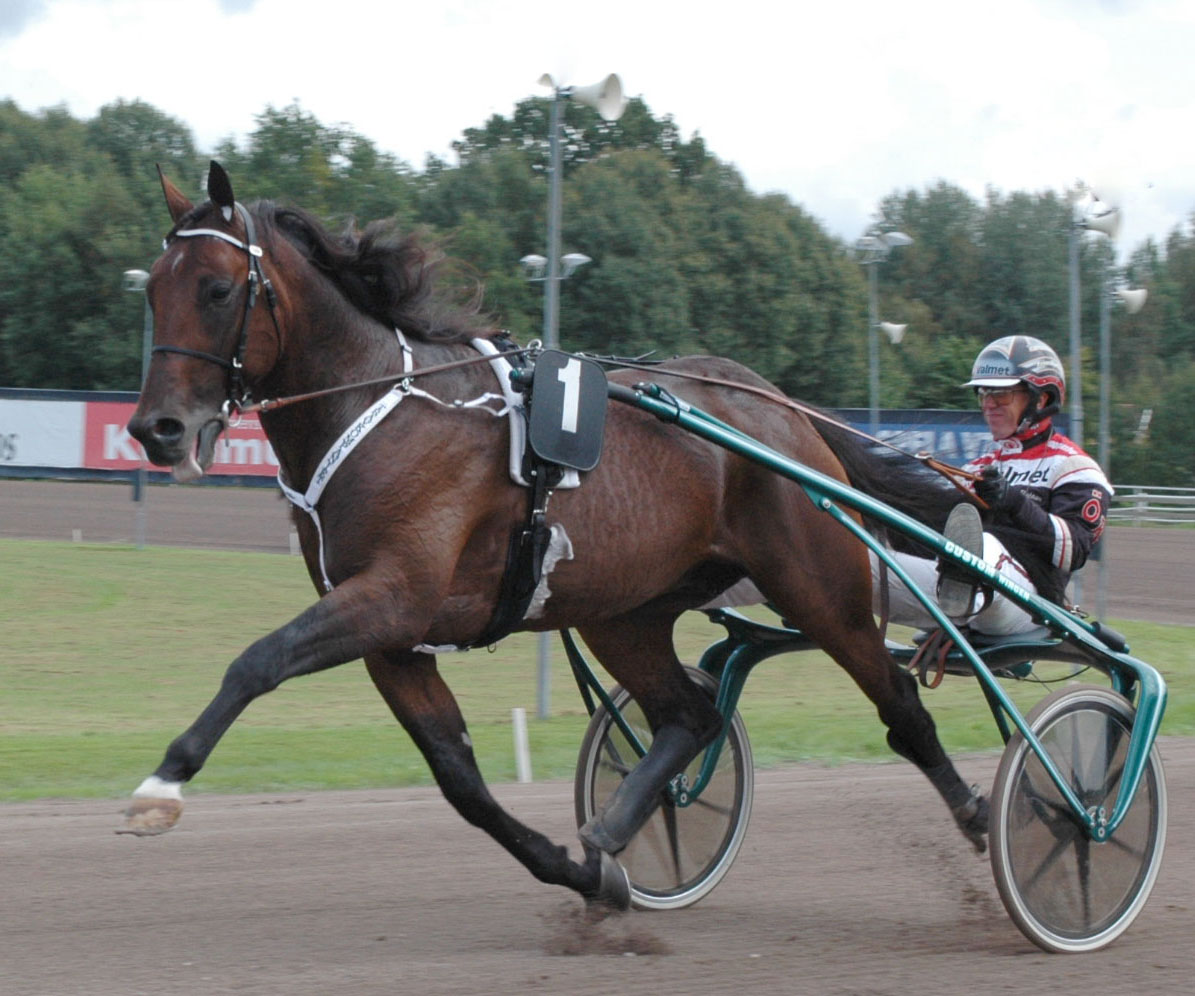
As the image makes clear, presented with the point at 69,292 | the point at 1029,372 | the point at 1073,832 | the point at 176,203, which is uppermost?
the point at 69,292

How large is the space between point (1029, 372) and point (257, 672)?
2304 mm

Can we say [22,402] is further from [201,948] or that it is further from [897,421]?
[201,948]

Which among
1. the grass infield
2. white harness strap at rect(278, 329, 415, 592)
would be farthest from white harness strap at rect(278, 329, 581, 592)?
the grass infield

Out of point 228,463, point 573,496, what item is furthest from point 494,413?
point 228,463

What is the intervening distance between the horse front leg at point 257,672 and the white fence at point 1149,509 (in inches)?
933

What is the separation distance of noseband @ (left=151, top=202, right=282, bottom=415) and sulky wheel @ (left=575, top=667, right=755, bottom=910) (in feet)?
5.12

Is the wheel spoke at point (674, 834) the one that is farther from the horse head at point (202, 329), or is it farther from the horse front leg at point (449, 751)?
the horse head at point (202, 329)

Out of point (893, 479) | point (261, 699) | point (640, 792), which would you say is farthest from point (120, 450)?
point (640, 792)

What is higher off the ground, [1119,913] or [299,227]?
[299,227]

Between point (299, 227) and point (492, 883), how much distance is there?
6.36 ft

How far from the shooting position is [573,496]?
3857mm

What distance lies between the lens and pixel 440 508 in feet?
11.9

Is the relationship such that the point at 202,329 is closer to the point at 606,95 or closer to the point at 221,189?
the point at 221,189

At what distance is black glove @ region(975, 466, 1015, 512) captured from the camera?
415 centimetres
